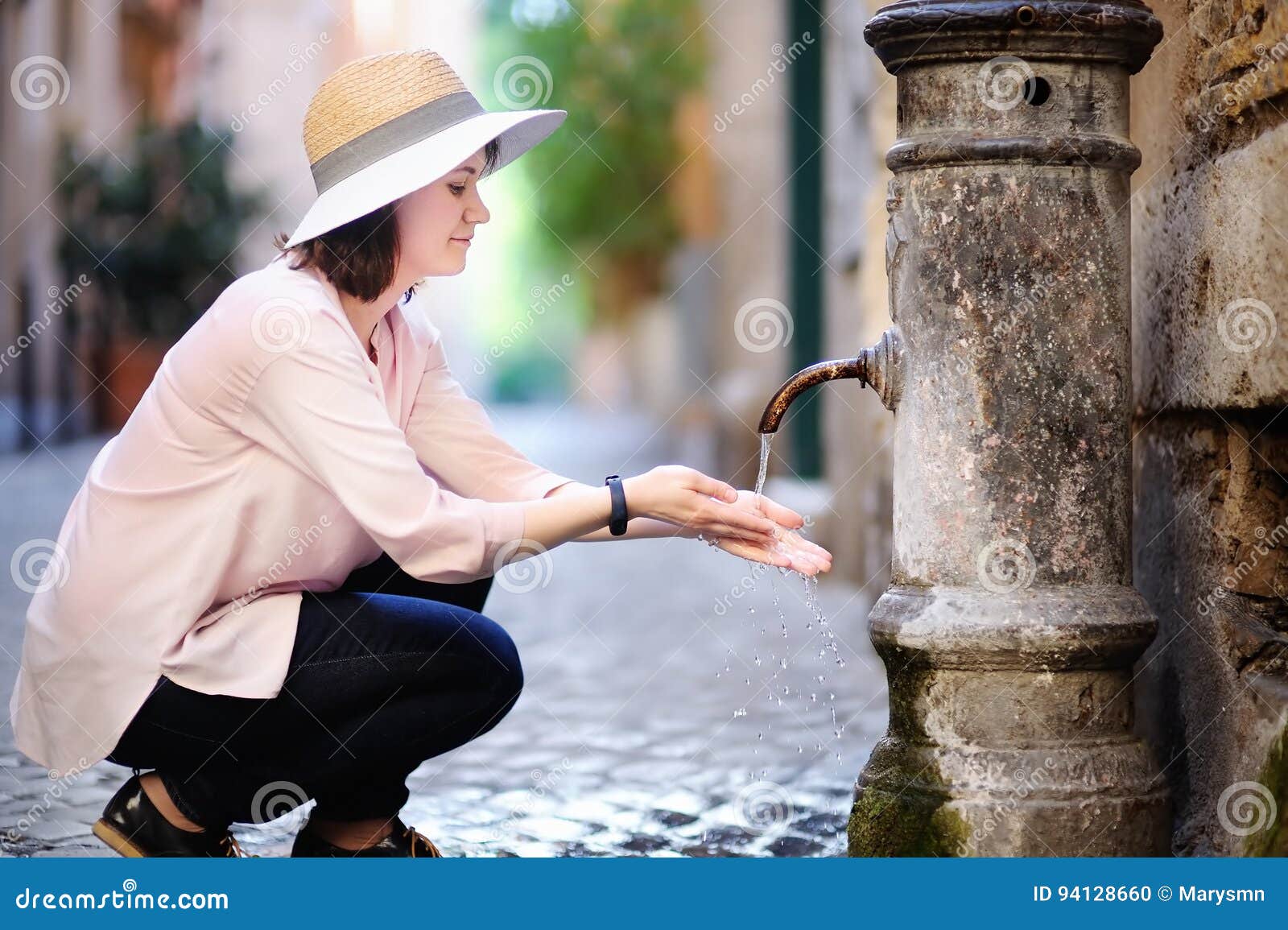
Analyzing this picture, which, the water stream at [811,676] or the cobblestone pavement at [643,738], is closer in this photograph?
the cobblestone pavement at [643,738]

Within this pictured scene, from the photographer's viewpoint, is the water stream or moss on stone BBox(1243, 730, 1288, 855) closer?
moss on stone BBox(1243, 730, 1288, 855)

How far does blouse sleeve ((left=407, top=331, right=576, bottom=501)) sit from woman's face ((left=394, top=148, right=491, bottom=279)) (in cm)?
36

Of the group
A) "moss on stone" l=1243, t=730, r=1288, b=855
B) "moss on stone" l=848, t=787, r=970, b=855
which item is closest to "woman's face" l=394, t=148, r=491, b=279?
"moss on stone" l=848, t=787, r=970, b=855

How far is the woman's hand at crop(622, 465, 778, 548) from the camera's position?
2652 mm

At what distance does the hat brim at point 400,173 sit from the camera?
8.76ft

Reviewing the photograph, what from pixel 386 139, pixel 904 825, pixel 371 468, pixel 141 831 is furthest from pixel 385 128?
pixel 904 825

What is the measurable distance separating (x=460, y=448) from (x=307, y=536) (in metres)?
0.45

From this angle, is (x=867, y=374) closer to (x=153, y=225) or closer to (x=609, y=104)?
(x=153, y=225)

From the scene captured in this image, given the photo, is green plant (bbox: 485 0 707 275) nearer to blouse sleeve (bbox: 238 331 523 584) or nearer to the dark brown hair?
the dark brown hair

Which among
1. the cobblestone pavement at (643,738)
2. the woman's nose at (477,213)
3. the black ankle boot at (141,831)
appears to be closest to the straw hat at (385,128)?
the woman's nose at (477,213)

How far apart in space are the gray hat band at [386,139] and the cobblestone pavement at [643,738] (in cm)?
114

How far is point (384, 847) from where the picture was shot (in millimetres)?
2936

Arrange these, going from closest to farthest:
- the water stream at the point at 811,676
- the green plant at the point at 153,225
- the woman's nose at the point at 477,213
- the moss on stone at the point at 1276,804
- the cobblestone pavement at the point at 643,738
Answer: the moss on stone at the point at 1276,804, the woman's nose at the point at 477,213, the cobblestone pavement at the point at 643,738, the water stream at the point at 811,676, the green plant at the point at 153,225

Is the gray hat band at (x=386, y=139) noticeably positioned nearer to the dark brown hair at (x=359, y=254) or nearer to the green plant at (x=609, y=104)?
the dark brown hair at (x=359, y=254)
